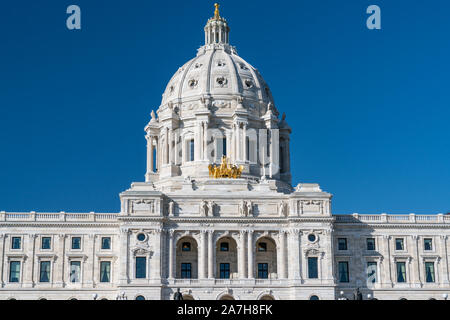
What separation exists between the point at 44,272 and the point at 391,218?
44.0m

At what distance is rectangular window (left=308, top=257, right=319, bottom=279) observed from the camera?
85625 millimetres

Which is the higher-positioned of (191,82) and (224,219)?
(191,82)

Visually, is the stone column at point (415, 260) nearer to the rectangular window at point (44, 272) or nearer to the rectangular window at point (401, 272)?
the rectangular window at point (401, 272)

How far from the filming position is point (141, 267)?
84500 millimetres

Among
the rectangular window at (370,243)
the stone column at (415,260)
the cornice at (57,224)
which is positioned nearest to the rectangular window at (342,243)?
the rectangular window at (370,243)

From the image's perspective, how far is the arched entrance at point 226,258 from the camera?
291ft

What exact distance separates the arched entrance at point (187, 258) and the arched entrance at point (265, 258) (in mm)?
7644

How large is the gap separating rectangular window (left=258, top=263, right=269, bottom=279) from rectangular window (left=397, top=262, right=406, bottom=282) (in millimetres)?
16614

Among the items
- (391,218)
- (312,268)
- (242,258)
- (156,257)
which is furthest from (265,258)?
(391,218)
